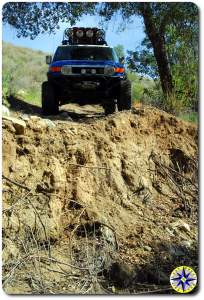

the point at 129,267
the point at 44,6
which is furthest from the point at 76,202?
the point at 44,6

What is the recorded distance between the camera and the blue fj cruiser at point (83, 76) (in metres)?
5.91

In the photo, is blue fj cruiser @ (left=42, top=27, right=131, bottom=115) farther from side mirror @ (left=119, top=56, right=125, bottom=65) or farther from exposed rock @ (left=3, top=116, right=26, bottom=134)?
exposed rock @ (left=3, top=116, right=26, bottom=134)

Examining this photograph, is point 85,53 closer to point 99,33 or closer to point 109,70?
point 109,70

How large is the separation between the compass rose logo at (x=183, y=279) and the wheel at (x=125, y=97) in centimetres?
237

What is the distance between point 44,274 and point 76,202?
912mm

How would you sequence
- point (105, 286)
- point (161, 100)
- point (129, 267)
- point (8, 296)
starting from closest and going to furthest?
point (8, 296), point (105, 286), point (129, 267), point (161, 100)

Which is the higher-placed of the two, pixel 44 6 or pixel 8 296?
pixel 44 6

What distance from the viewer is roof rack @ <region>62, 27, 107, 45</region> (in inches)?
211

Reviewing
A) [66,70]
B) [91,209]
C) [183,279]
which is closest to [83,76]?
[66,70]

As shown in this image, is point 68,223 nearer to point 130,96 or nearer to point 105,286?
point 105,286

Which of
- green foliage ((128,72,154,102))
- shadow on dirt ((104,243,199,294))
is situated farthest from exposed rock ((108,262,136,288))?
green foliage ((128,72,154,102))

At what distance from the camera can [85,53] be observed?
612 cm

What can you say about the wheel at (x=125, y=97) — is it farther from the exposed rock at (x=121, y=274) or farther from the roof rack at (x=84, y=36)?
the exposed rock at (x=121, y=274)

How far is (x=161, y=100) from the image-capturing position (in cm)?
695
